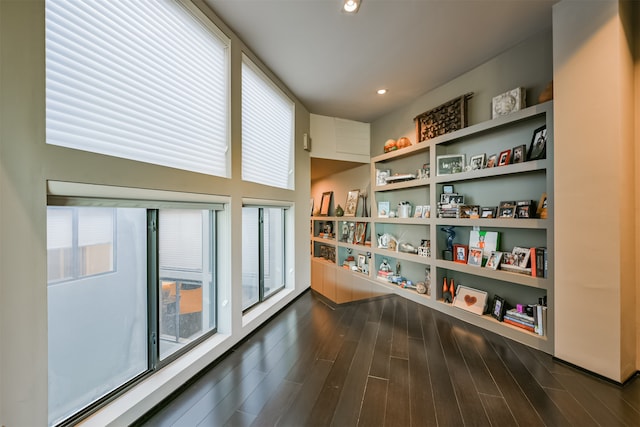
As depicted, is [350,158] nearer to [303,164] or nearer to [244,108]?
[303,164]

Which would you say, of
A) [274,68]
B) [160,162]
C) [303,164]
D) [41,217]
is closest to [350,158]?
[303,164]

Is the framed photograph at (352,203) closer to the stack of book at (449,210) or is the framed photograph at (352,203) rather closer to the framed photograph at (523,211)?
the stack of book at (449,210)

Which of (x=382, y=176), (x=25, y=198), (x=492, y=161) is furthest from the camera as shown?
(x=382, y=176)

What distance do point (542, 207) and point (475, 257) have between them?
29.1 inches

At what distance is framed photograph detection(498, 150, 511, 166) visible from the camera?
7.88ft

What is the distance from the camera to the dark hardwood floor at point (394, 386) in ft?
4.55

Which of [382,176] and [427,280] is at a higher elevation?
[382,176]

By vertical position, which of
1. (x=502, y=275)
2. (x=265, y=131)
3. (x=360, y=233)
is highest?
(x=265, y=131)

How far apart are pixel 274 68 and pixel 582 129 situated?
2.75 m

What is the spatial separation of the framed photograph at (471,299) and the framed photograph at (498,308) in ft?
0.27

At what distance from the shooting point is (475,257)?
2.58 meters

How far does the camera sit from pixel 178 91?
1.69m

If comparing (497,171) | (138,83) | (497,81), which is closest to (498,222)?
(497,171)

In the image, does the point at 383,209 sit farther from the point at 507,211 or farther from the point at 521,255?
the point at 521,255
